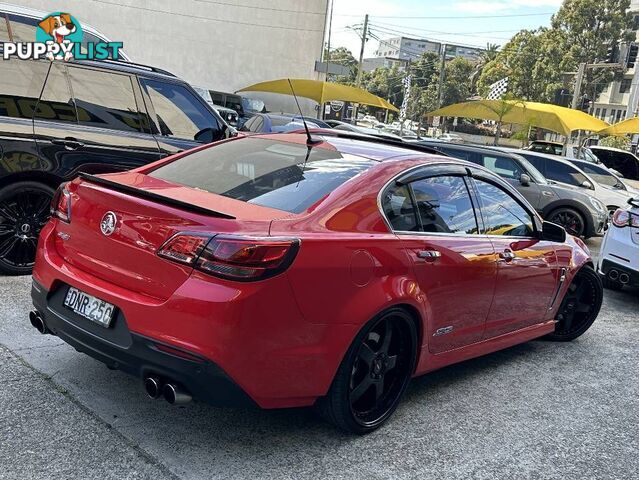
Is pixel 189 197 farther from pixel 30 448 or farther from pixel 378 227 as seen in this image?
pixel 30 448

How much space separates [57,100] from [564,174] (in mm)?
10121

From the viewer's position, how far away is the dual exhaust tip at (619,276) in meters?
6.80

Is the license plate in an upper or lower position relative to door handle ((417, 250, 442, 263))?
lower

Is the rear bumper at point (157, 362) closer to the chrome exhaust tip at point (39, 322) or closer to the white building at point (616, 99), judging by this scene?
the chrome exhaust tip at point (39, 322)

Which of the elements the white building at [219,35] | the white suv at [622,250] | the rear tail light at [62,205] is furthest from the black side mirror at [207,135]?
the white building at [219,35]

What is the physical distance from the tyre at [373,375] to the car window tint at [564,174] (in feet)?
33.2

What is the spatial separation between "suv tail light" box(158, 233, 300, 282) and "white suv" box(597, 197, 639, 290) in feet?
17.2

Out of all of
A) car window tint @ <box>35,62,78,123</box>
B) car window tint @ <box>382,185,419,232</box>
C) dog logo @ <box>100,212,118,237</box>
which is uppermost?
car window tint @ <box>35,62,78,123</box>

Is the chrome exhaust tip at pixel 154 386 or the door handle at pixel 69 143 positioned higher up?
the door handle at pixel 69 143

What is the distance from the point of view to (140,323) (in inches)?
112

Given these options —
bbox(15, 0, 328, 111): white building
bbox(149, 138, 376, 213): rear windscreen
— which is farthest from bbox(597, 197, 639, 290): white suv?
bbox(15, 0, 328, 111): white building

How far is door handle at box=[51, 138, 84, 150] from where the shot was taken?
5.43 m

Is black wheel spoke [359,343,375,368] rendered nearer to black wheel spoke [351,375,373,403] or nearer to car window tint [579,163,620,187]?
black wheel spoke [351,375,373,403]

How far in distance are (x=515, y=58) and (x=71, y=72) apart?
52653 millimetres
